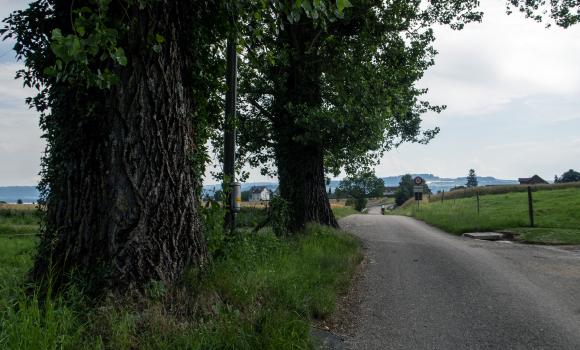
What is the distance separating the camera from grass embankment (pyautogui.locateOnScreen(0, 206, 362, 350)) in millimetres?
3637

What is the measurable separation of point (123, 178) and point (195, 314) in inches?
59.7

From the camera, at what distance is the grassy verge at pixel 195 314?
143 inches

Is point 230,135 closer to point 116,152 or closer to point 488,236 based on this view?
point 116,152

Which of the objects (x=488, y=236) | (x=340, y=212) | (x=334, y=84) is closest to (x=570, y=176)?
(x=340, y=212)

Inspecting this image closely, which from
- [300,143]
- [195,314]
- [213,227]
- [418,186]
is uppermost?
[300,143]

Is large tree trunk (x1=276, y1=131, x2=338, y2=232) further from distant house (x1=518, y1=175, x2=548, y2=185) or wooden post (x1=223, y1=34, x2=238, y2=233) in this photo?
distant house (x1=518, y1=175, x2=548, y2=185)

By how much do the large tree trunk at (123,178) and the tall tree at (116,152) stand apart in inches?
0.4

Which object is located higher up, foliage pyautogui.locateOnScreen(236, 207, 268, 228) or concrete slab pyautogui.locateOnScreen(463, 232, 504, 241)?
foliage pyautogui.locateOnScreen(236, 207, 268, 228)

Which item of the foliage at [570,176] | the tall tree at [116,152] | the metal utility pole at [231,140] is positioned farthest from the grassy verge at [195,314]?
the foliage at [570,176]

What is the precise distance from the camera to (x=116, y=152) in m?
4.81

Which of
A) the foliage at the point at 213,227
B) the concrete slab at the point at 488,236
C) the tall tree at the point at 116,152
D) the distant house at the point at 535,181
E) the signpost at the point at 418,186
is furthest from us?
the distant house at the point at 535,181

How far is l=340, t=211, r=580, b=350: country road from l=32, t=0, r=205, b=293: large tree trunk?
2481 mm

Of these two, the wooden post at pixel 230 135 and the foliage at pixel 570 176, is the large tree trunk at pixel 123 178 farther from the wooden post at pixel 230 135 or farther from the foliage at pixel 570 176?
the foliage at pixel 570 176

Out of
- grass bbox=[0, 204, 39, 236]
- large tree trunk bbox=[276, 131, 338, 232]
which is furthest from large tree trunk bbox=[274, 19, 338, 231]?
grass bbox=[0, 204, 39, 236]
